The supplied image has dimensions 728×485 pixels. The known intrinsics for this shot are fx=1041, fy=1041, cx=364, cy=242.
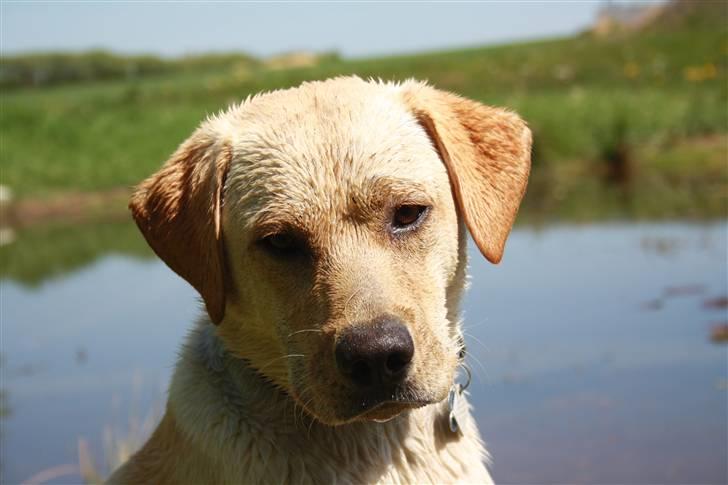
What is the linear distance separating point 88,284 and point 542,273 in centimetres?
637

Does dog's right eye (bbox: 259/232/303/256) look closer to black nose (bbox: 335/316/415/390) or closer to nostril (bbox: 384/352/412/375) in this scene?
black nose (bbox: 335/316/415/390)

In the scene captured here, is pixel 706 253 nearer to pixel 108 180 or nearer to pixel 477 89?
pixel 108 180

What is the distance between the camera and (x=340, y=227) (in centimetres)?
379

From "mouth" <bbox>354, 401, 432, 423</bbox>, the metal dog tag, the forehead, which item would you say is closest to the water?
the metal dog tag

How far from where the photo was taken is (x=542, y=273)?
1275 cm

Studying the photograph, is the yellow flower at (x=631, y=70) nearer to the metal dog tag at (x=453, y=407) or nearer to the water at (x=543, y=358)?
the water at (x=543, y=358)

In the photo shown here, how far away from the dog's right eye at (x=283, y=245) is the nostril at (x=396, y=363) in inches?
26.0

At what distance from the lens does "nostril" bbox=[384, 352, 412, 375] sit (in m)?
3.39

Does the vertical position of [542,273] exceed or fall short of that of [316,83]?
it falls short

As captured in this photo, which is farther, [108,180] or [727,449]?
[108,180]

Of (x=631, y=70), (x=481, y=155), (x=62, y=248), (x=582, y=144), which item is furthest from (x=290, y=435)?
(x=631, y=70)

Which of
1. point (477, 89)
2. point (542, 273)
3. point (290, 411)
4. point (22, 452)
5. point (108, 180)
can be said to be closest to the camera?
point (290, 411)

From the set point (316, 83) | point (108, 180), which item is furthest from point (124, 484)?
point (108, 180)

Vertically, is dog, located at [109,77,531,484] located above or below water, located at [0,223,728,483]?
above
